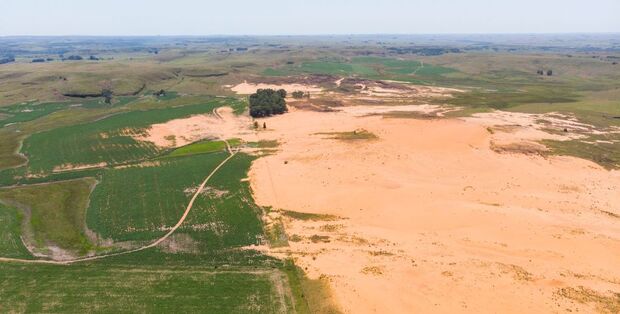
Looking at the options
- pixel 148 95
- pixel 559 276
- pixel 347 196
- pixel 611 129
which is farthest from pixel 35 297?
pixel 148 95

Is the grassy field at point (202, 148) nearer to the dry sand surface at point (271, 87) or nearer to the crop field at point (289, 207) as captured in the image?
the crop field at point (289, 207)

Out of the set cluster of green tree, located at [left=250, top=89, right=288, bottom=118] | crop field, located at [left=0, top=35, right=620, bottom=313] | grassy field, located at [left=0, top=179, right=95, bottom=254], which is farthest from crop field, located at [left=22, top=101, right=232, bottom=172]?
cluster of green tree, located at [left=250, top=89, right=288, bottom=118]

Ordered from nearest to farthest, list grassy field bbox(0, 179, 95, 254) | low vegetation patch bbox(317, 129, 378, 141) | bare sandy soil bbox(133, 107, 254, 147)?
grassy field bbox(0, 179, 95, 254) < low vegetation patch bbox(317, 129, 378, 141) < bare sandy soil bbox(133, 107, 254, 147)

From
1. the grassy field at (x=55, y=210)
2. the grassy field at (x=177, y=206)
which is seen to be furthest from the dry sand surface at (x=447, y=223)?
the grassy field at (x=55, y=210)

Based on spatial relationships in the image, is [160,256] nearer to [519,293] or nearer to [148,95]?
[519,293]

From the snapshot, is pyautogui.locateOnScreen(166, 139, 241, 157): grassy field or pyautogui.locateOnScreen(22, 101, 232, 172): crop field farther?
pyautogui.locateOnScreen(166, 139, 241, 157): grassy field

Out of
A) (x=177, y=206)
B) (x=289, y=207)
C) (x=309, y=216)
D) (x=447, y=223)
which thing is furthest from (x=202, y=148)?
(x=447, y=223)

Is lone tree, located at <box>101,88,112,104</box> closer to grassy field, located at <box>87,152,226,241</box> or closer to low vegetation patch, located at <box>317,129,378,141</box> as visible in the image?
grassy field, located at <box>87,152,226,241</box>
